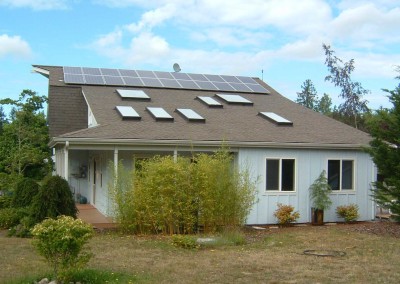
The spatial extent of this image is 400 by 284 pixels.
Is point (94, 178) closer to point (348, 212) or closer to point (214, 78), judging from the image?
point (214, 78)

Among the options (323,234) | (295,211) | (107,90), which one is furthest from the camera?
(107,90)

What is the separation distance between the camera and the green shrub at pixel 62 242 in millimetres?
7453

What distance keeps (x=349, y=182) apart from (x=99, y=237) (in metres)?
8.47

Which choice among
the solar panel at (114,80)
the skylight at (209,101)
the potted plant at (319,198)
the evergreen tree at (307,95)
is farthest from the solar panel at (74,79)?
the evergreen tree at (307,95)

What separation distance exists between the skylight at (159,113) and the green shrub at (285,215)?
4361mm

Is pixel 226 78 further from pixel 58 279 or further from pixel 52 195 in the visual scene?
pixel 58 279

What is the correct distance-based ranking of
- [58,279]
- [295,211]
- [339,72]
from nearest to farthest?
[58,279], [295,211], [339,72]

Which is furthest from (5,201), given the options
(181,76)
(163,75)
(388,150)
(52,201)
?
(388,150)

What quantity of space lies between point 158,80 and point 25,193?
8.87 meters

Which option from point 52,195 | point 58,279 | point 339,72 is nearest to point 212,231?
point 52,195

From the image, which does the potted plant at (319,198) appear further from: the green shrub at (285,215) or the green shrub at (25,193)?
the green shrub at (25,193)

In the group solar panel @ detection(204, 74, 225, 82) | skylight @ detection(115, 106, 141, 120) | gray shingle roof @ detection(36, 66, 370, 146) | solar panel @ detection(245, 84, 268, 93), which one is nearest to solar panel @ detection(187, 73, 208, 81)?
solar panel @ detection(204, 74, 225, 82)

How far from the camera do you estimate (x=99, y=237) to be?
12.9 meters

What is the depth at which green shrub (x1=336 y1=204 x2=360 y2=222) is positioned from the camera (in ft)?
54.2
